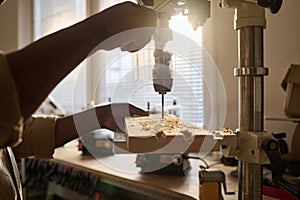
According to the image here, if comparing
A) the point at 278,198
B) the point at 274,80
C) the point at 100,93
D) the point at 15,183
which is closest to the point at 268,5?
the point at 278,198

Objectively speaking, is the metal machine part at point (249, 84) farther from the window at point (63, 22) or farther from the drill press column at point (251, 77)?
the window at point (63, 22)

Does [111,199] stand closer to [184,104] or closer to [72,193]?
[72,193]

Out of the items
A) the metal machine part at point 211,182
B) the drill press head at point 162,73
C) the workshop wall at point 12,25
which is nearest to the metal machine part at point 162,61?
the drill press head at point 162,73

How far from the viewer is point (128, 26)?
0.52m

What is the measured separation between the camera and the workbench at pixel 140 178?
99 centimetres

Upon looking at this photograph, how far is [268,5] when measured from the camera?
572 mm

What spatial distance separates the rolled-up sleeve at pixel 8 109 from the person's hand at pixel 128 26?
Result: 0.57ft

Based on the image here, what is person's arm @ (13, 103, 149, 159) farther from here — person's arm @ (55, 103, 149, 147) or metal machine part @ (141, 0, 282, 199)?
metal machine part @ (141, 0, 282, 199)

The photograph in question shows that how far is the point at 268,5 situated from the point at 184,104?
0.55 meters

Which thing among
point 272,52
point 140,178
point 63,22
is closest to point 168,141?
point 140,178

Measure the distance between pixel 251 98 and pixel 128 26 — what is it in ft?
Result: 0.92

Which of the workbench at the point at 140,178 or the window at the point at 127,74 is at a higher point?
the window at the point at 127,74

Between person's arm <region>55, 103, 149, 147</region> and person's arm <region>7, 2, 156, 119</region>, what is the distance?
37 cm

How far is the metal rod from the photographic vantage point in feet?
2.02
